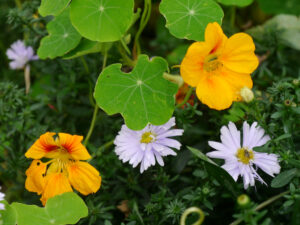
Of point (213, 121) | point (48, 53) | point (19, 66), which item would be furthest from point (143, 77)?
point (19, 66)

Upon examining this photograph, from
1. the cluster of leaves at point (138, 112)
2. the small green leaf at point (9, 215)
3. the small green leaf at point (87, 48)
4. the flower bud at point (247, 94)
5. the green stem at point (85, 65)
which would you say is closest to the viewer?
the flower bud at point (247, 94)

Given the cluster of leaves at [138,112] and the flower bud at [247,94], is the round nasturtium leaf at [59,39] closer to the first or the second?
the cluster of leaves at [138,112]

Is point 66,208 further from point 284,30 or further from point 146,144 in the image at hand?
point 284,30

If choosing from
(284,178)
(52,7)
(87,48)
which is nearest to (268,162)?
(284,178)

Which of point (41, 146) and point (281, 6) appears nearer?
point (41, 146)

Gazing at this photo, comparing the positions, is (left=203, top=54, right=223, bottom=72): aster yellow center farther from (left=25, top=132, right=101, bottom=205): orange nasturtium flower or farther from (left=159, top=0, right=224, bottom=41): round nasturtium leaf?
(left=25, top=132, right=101, bottom=205): orange nasturtium flower

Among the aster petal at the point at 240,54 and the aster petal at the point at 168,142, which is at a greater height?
the aster petal at the point at 240,54

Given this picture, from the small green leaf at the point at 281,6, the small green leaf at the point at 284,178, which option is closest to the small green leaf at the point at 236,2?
the small green leaf at the point at 281,6
